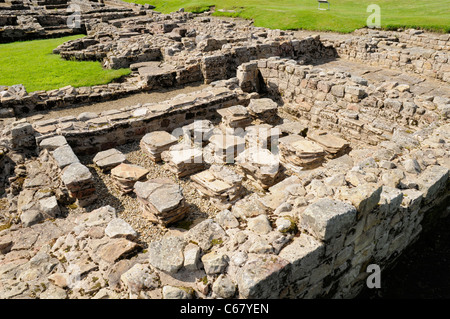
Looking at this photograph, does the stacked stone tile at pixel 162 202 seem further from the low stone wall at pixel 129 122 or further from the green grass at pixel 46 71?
the green grass at pixel 46 71

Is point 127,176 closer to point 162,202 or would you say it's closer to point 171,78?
point 162,202

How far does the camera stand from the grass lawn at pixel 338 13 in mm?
20859

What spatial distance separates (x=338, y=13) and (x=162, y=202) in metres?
24.9

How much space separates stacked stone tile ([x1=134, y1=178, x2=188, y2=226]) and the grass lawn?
64.5ft

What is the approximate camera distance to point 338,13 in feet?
82.8

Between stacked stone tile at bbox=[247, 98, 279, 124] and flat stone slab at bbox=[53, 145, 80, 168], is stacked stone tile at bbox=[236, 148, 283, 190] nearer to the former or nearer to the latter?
stacked stone tile at bbox=[247, 98, 279, 124]

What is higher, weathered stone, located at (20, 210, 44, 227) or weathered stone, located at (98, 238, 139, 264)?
weathered stone, located at (98, 238, 139, 264)

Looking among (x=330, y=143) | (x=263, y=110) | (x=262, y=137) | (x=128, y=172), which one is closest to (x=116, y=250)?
(x=128, y=172)

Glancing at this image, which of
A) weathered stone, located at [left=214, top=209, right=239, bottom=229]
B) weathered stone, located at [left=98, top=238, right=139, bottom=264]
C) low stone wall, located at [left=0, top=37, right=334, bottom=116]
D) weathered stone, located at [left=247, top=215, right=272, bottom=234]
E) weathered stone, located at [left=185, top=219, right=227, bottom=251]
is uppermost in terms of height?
low stone wall, located at [left=0, top=37, right=334, bottom=116]

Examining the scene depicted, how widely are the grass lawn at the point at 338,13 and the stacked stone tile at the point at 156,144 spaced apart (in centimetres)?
1747

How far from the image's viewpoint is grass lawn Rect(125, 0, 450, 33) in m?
20.9

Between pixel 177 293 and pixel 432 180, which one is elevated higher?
pixel 432 180

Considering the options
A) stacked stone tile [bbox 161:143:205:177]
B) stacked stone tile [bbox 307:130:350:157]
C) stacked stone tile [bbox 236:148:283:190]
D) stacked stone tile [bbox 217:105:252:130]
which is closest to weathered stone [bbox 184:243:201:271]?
stacked stone tile [bbox 236:148:283:190]

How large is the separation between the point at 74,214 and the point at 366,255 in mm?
6302
